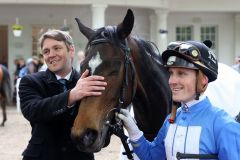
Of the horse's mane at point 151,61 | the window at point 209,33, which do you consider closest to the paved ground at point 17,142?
the horse's mane at point 151,61

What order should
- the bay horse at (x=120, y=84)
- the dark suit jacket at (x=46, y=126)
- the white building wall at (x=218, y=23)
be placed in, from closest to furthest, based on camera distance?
the bay horse at (x=120, y=84)
the dark suit jacket at (x=46, y=126)
the white building wall at (x=218, y=23)

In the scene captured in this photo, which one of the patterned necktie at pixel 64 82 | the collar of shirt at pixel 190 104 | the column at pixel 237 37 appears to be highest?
the column at pixel 237 37

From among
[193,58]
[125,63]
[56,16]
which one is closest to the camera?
[193,58]

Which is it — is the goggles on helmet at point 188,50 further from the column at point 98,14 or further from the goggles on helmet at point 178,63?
the column at point 98,14

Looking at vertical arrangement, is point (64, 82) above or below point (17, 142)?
above

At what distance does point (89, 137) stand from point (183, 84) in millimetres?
565

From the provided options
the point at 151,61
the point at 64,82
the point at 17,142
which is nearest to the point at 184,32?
the point at 17,142

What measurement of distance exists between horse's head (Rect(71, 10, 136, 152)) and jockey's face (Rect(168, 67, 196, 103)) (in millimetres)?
409

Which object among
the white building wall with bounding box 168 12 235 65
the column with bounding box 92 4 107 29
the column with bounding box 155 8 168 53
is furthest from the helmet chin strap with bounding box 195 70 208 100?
the white building wall with bounding box 168 12 235 65

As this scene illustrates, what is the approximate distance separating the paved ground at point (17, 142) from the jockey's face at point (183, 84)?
19.5ft

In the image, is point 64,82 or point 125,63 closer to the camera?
point 125,63

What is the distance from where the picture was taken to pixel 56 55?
10.0ft

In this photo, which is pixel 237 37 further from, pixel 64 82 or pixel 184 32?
pixel 64 82

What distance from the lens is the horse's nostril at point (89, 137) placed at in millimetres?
2359
